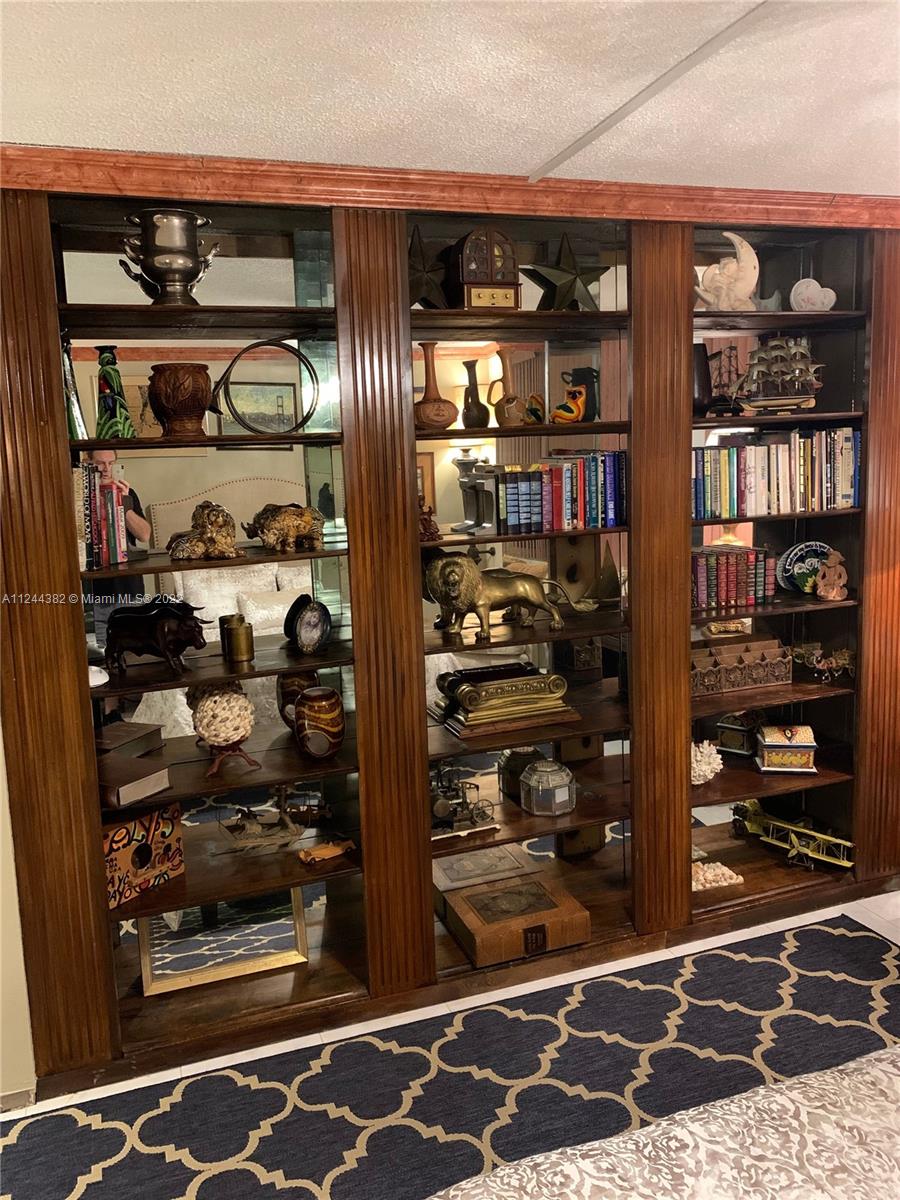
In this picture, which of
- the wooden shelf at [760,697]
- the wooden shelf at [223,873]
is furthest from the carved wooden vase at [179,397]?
the wooden shelf at [760,697]

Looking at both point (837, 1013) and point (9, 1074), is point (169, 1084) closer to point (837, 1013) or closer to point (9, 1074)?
point (9, 1074)

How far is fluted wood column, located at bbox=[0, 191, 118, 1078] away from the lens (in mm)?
2451

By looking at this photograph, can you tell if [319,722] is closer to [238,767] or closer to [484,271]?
[238,767]

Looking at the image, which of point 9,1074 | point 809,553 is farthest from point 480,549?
point 9,1074

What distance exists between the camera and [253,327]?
2854 millimetres

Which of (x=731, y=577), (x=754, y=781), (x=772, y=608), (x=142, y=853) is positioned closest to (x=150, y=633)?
(x=142, y=853)

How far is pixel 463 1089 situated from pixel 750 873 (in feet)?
5.14

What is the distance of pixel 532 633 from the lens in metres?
3.17

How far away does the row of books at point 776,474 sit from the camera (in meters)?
3.35

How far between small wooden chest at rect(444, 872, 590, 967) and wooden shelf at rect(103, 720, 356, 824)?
71cm

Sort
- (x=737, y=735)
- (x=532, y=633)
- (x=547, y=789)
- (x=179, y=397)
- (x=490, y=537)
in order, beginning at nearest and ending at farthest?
1. (x=179, y=397)
2. (x=490, y=537)
3. (x=532, y=633)
4. (x=547, y=789)
5. (x=737, y=735)

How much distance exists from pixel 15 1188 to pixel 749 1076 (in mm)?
1957

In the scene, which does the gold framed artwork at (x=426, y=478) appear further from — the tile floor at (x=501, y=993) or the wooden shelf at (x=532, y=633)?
the tile floor at (x=501, y=993)

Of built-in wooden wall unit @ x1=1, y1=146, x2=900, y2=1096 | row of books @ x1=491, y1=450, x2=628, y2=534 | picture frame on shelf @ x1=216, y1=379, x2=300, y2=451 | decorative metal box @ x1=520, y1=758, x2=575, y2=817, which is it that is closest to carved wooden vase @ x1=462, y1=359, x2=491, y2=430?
built-in wooden wall unit @ x1=1, y1=146, x2=900, y2=1096
